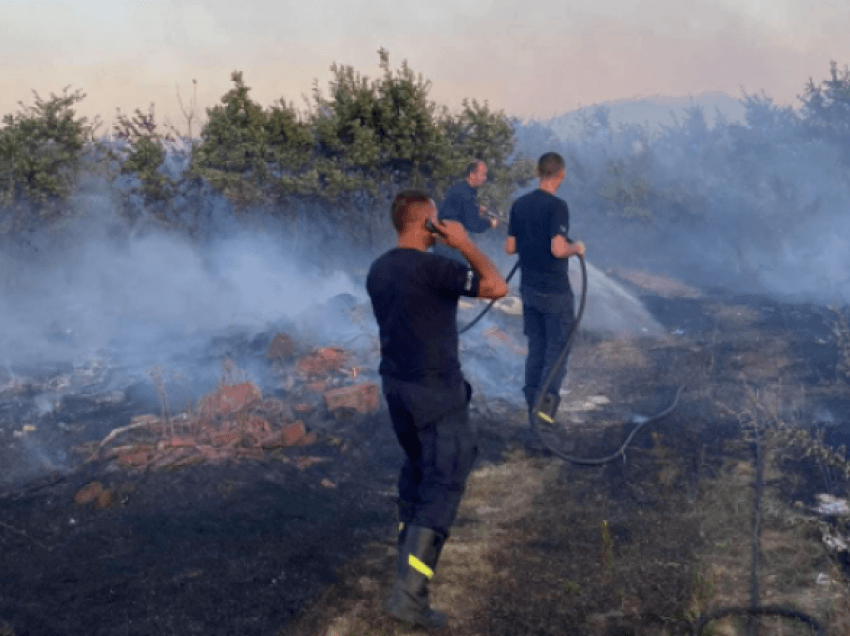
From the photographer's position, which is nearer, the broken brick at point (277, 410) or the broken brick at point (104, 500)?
the broken brick at point (104, 500)

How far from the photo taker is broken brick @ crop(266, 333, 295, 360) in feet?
31.8

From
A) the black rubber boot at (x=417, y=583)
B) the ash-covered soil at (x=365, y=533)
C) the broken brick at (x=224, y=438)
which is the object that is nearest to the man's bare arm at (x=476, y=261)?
the black rubber boot at (x=417, y=583)

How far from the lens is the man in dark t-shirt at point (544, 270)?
6.95m

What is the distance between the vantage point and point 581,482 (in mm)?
6152

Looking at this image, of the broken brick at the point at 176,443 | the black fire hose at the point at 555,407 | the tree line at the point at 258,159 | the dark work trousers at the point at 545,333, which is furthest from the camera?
the tree line at the point at 258,159

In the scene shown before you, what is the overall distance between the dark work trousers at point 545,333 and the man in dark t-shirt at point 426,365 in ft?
10.1

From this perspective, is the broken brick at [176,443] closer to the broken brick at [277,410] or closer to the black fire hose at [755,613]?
the broken brick at [277,410]

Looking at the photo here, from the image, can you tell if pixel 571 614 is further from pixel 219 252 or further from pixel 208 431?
pixel 219 252

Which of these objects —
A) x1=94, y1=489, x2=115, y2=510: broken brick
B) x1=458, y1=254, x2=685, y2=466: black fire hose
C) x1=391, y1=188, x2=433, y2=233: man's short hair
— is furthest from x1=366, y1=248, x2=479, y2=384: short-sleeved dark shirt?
x1=94, y1=489, x2=115, y2=510: broken brick

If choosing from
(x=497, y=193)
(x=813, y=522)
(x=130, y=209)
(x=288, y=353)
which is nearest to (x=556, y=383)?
(x=813, y=522)

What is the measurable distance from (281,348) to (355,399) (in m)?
2.06

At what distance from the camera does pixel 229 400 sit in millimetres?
7762

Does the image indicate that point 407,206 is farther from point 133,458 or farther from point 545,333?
point 133,458

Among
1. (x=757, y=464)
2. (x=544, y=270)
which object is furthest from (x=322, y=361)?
(x=757, y=464)
